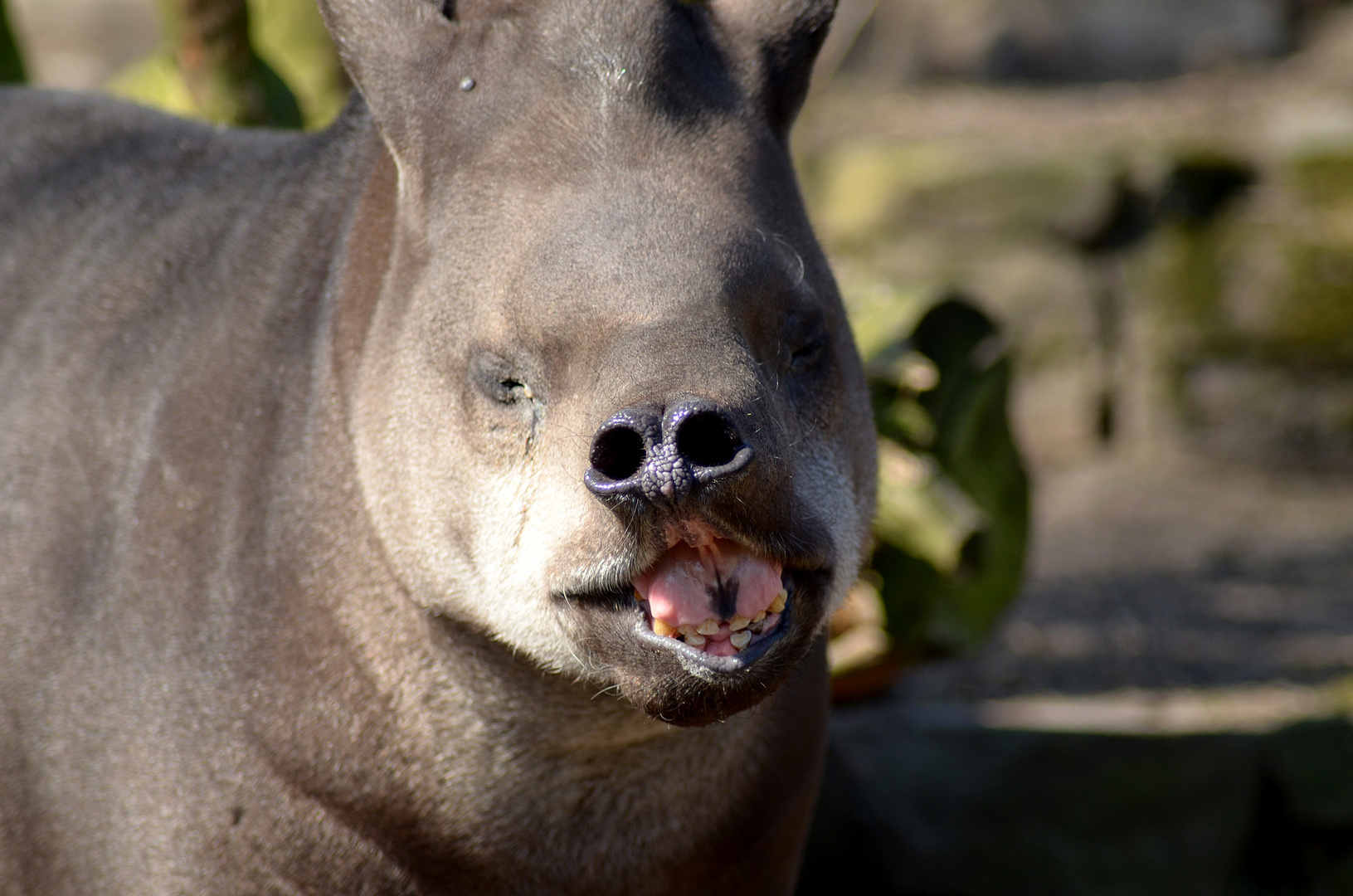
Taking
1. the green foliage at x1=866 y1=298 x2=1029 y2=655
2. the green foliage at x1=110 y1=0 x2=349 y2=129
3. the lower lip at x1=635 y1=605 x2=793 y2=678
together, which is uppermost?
the lower lip at x1=635 y1=605 x2=793 y2=678

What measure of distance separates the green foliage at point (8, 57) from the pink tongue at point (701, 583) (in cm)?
368

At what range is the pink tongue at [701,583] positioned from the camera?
6.68ft

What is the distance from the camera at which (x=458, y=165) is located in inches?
92.9

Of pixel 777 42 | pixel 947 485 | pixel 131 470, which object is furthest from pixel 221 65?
pixel 947 485

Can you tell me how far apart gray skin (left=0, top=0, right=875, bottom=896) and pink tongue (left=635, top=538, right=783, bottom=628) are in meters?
0.04

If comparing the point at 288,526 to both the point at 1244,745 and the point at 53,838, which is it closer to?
the point at 53,838

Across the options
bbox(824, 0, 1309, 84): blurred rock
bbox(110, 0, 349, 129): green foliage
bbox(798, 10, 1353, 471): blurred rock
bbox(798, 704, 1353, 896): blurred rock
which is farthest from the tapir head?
bbox(824, 0, 1309, 84): blurred rock

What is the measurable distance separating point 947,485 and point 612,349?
3.26m

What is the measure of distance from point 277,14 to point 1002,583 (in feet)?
12.4

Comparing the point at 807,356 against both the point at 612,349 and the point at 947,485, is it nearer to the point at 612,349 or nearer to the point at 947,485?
the point at 612,349

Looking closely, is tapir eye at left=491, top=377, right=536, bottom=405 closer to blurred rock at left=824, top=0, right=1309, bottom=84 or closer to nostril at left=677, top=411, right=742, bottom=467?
nostril at left=677, top=411, right=742, bottom=467

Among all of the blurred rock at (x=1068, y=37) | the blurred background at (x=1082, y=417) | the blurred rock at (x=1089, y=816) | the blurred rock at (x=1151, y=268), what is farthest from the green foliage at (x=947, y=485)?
the blurred rock at (x=1068, y=37)

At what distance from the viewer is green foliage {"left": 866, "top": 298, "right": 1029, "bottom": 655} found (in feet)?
15.9

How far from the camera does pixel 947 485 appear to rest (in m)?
5.11
